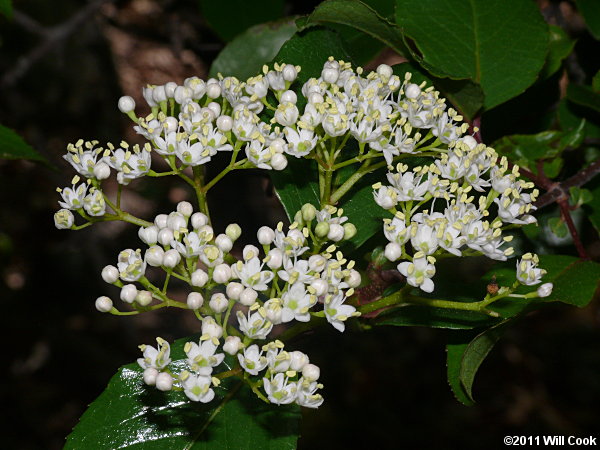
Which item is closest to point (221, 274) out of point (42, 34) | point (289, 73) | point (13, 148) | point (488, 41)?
point (289, 73)

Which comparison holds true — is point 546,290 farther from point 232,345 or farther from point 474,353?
point 232,345

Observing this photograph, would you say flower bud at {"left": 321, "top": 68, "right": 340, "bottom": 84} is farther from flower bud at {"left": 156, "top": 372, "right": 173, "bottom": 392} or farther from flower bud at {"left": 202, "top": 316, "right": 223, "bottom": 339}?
flower bud at {"left": 156, "top": 372, "right": 173, "bottom": 392}

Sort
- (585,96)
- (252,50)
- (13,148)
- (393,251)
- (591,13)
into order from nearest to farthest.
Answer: (393,251)
(13,148)
(585,96)
(591,13)
(252,50)

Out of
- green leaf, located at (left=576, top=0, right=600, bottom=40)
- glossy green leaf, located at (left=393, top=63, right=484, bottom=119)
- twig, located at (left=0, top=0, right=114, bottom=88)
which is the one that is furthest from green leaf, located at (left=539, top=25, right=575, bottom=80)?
twig, located at (left=0, top=0, right=114, bottom=88)

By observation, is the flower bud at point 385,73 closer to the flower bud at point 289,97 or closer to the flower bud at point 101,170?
the flower bud at point 289,97

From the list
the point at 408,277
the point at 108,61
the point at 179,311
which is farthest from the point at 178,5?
the point at 408,277
